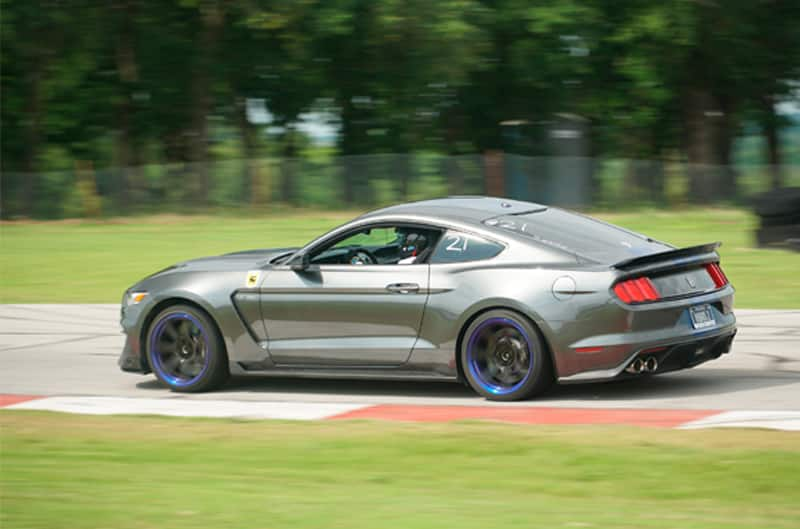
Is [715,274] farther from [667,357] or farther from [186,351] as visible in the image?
[186,351]

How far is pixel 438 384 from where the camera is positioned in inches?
410

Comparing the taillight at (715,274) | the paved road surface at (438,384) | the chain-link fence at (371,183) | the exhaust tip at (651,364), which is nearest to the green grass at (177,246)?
the chain-link fence at (371,183)

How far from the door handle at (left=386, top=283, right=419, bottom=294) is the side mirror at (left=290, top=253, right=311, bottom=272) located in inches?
28.4

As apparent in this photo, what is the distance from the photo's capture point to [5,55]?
A: 127 feet

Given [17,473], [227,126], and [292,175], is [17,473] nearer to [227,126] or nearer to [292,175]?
[292,175]

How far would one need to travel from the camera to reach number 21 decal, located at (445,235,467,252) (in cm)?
943

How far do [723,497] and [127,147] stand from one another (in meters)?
36.5

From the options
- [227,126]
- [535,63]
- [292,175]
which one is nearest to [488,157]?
[292,175]

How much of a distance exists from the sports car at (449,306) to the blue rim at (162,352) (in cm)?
1

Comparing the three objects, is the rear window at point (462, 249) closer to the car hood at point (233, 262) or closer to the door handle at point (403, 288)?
the door handle at point (403, 288)

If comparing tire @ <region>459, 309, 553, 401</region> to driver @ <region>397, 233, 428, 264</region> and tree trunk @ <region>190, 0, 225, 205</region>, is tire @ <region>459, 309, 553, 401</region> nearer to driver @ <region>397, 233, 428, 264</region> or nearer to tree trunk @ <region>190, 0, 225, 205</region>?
driver @ <region>397, 233, 428, 264</region>

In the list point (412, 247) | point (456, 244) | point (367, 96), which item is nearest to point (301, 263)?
A: point (412, 247)

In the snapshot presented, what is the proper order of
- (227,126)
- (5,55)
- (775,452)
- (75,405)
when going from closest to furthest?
1. (775,452)
2. (75,405)
3. (5,55)
4. (227,126)

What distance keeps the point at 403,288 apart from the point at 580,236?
127cm
